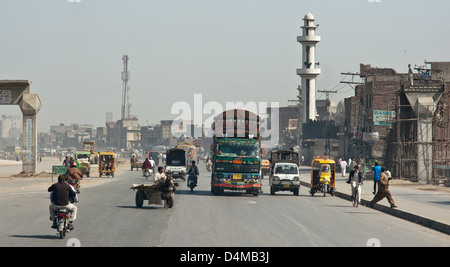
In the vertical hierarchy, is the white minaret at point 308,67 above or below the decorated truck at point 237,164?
above

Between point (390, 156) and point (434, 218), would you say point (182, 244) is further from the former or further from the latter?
point (390, 156)

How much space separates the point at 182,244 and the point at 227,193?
2287cm

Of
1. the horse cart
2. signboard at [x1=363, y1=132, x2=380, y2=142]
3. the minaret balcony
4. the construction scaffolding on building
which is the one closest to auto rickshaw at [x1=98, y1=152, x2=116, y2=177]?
the construction scaffolding on building

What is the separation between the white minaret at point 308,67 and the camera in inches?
5017

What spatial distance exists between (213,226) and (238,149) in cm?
1600

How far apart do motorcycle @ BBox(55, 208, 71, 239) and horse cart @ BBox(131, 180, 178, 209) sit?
9588 millimetres

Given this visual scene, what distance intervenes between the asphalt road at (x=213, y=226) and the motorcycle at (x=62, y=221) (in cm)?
20

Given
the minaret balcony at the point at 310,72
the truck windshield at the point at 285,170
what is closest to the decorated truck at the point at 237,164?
the truck windshield at the point at 285,170

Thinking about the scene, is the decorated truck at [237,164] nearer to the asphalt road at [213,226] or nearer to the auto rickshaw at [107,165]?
the asphalt road at [213,226]

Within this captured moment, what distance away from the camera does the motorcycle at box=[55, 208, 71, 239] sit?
16.7 meters

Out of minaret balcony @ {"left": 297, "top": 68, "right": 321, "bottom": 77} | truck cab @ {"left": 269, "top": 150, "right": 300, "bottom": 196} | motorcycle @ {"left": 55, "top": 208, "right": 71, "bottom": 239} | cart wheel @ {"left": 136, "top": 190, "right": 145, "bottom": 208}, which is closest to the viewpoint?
motorcycle @ {"left": 55, "top": 208, "right": 71, "bottom": 239}

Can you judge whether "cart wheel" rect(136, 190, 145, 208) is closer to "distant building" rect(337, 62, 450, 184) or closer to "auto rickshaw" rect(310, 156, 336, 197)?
"auto rickshaw" rect(310, 156, 336, 197)

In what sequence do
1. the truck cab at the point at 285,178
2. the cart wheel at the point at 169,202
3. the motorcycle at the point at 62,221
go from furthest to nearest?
1. the truck cab at the point at 285,178
2. the cart wheel at the point at 169,202
3. the motorcycle at the point at 62,221
